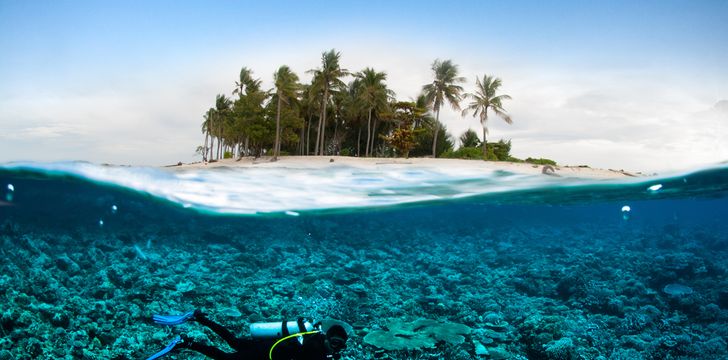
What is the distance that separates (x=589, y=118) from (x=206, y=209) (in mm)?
12385

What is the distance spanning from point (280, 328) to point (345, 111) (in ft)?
114

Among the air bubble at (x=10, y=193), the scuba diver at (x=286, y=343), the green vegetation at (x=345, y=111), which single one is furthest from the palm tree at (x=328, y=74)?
the scuba diver at (x=286, y=343)

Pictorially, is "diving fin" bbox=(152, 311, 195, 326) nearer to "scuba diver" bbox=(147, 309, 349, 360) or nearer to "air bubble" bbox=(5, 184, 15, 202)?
"scuba diver" bbox=(147, 309, 349, 360)

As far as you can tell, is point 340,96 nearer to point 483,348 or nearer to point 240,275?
point 240,275

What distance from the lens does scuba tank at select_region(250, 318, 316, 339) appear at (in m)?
4.96

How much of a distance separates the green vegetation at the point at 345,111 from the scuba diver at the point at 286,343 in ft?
55.4

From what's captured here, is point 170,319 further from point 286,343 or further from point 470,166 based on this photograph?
point 470,166

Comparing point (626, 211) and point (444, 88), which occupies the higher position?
point (444, 88)

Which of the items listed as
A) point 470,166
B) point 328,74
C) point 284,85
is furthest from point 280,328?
point 328,74

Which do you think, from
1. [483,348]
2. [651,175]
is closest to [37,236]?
[483,348]

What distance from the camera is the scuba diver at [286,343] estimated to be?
4.52 meters

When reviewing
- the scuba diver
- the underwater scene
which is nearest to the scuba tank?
the scuba diver

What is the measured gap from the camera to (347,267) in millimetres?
14891

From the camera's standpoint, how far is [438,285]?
1362 cm
